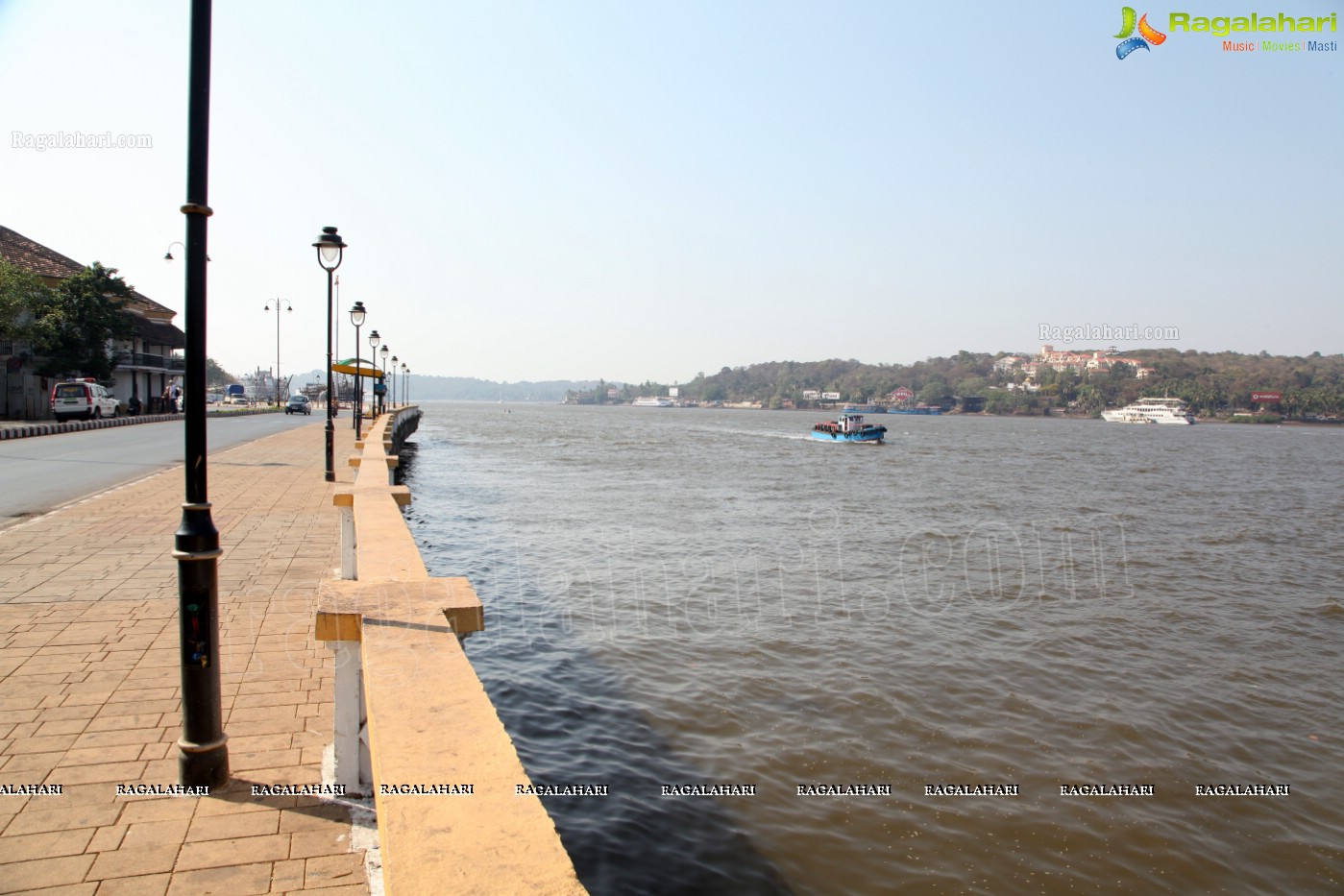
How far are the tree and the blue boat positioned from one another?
46032mm

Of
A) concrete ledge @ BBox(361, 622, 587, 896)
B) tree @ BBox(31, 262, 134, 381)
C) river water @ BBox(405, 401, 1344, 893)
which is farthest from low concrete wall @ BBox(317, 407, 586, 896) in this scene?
tree @ BBox(31, 262, 134, 381)

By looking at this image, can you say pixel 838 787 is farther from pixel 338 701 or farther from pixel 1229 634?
pixel 1229 634

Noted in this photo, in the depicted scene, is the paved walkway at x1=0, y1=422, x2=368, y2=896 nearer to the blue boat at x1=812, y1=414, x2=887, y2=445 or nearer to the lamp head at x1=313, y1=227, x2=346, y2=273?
the lamp head at x1=313, y1=227, x2=346, y2=273

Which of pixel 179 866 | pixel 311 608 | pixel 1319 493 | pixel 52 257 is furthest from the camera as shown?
pixel 52 257

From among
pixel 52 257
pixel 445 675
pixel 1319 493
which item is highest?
pixel 52 257

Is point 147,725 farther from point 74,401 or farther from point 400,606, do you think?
point 74,401

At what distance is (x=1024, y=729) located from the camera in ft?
26.7

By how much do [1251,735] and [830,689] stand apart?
3.82 metres

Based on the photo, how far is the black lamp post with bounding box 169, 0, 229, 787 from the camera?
12.9 ft

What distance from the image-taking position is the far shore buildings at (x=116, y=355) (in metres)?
40.5

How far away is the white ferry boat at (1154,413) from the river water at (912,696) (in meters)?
135

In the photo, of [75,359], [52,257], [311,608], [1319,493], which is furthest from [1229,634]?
[52,257]

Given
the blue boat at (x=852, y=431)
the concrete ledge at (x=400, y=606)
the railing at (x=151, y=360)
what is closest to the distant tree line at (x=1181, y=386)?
the blue boat at (x=852, y=431)

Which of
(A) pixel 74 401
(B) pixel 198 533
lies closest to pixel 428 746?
(B) pixel 198 533
